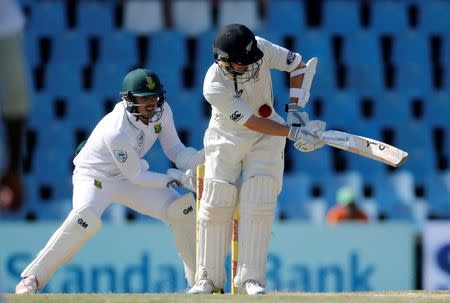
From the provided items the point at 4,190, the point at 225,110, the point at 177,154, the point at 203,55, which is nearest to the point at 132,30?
the point at 203,55

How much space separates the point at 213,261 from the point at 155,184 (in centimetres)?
62

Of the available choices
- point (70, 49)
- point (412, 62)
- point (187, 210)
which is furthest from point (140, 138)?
point (412, 62)

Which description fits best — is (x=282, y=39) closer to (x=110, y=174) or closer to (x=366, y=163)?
(x=366, y=163)

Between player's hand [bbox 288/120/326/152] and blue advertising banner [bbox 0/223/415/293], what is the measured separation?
134 inches

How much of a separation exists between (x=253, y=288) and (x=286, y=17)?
6.07 m

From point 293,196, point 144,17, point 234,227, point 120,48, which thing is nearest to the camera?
point 234,227

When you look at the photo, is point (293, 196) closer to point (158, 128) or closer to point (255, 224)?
point (158, 128)

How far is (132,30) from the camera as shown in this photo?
41.8ft

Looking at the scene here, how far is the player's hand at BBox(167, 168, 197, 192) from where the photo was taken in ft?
24.6

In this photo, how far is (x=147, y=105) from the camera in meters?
7.64

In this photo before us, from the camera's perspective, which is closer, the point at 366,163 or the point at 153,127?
the point at 153,127

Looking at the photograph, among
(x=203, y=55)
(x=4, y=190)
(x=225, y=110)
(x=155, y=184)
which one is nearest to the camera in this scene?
(x=4, y=190)

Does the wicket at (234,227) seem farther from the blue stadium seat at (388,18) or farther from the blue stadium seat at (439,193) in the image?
the blue stadium seat at (388,18)

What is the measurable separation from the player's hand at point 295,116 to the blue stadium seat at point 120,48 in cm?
548
